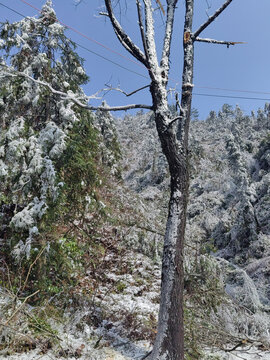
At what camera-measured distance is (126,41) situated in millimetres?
3918

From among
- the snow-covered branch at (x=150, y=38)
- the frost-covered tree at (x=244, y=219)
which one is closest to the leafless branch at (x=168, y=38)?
the snow-covered branch at (x=150, y=38)

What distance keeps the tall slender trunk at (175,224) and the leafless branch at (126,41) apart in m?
0.62

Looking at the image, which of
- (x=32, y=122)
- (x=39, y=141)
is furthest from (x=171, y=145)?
(x=32, y=122)

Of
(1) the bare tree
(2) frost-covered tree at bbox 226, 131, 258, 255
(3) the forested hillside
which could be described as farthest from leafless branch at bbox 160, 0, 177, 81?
(2) frost-covered tree at bbox 226, 131, 258, 255

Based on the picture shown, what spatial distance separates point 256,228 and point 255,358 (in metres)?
13.4

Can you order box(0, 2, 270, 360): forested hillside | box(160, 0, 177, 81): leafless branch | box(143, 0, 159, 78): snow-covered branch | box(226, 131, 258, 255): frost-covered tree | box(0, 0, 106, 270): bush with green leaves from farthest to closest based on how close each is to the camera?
1. box(226, 131, 258, 255): frost-covered tree
2. box(0, 0, 106, 270): bush with green leaves
3. box(160, 0, 177, 81): leafless branch
4. box(143, 0, 159, 78): snow-covered branch
5. box(0, 2, 270, 360): forested hillside

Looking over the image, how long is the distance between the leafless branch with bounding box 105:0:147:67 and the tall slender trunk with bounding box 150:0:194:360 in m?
0.62

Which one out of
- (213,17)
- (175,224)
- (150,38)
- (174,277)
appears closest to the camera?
(174,277)

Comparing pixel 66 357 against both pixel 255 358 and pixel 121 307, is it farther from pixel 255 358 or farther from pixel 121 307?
pixel 255 358

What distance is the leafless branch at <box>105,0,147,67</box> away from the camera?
12.6ft

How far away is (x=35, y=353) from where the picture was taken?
Result: 10.0 ft

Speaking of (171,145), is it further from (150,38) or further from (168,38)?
(168,38)

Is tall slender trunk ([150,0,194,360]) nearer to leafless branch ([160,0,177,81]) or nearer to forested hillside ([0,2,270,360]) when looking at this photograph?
leafless branch ([160,0,177,81])

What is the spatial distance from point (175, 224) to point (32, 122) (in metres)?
4.27
